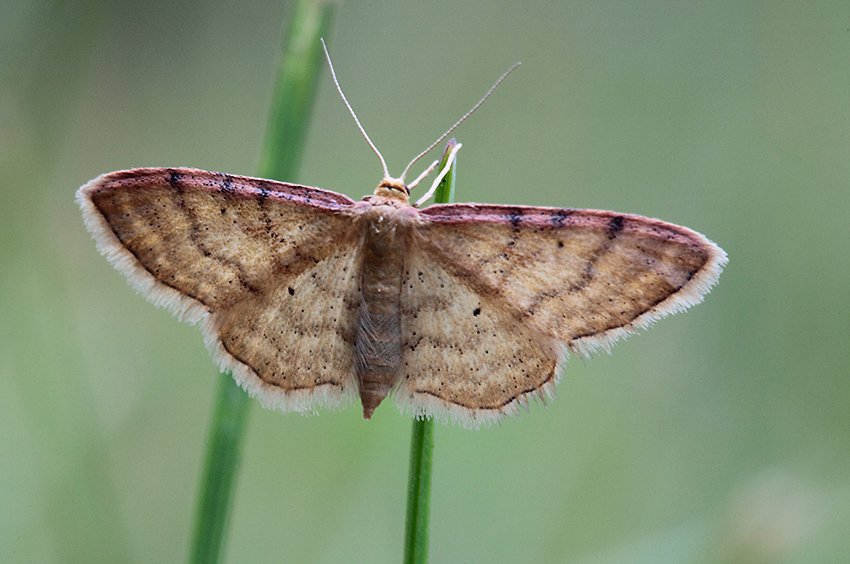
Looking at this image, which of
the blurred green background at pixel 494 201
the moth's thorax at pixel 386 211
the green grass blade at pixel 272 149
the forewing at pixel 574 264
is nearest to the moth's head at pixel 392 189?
the moth's thorax at pixel 386 211

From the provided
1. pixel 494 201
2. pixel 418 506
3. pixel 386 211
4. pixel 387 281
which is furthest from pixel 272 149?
pixel 494 201

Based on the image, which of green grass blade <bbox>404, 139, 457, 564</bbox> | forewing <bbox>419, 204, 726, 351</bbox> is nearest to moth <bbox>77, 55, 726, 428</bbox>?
forewing <bbox>419, 204, 726, 351</bbox>

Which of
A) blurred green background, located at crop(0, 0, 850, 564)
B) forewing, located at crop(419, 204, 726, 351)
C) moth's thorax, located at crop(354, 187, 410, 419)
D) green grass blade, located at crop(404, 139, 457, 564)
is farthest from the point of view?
blurred green background, located at crop(0, 0, 850, 564)

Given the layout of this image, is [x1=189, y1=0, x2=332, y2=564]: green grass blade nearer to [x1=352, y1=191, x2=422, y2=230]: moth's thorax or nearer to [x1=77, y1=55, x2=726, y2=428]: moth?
[x1=77, y1=55, x2=726, y2=428]: moth

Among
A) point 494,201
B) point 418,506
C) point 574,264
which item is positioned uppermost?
point 494,201

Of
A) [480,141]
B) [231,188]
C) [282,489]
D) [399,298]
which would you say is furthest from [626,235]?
[480,141]

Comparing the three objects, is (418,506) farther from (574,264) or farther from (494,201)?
(494,201)
